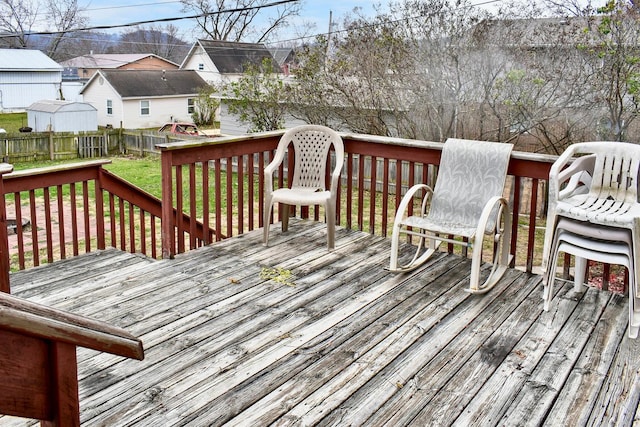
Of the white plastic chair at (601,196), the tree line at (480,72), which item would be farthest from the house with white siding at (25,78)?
the white plastic chair at (601,196)

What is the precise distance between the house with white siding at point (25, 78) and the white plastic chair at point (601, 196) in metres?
24.9

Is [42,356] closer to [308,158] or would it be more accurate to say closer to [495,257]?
[495,257]

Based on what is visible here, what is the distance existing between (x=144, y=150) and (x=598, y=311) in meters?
15.2

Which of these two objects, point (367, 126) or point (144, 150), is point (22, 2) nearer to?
point (144, 150)

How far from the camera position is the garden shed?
2022 cm

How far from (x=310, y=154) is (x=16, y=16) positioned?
23975mm

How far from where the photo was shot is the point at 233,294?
11.7 ft

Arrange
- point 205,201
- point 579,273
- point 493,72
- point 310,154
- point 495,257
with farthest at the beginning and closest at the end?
point 493,72, point 310,154, point 205,201, point 495,257, point 579,273

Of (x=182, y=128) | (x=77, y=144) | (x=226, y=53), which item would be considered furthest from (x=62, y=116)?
(x=226, y=53)

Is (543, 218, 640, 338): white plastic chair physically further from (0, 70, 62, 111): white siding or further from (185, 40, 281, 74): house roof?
(0, 70, 62, 111): white siding

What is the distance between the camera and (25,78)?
81.4ft

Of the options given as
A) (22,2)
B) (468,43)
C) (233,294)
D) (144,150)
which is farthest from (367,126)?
(22,2)

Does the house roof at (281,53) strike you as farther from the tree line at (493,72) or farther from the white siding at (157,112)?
the tree line at (493,72)

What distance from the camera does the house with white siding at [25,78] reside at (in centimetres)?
2409
